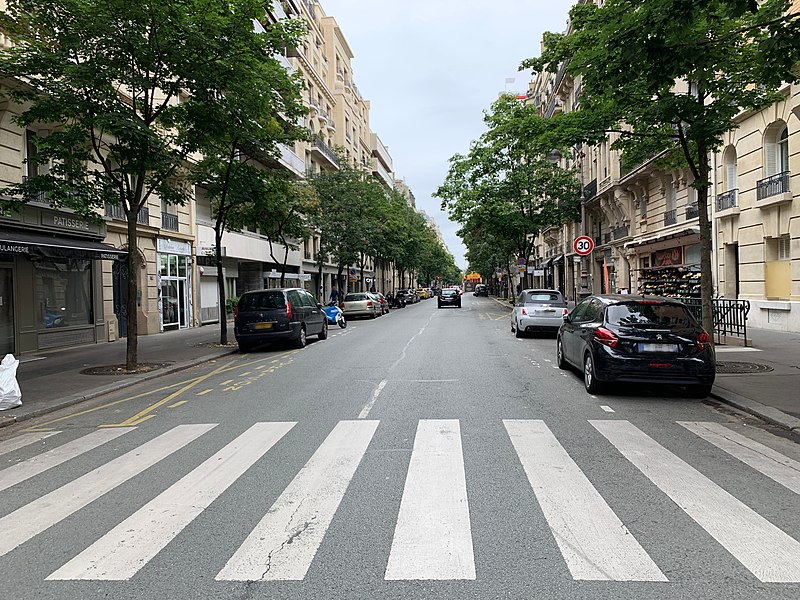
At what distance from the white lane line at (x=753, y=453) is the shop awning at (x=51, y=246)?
14.3m

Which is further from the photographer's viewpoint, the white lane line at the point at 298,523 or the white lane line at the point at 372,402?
the white lane line at the point at 372,402

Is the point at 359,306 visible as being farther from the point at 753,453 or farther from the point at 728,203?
the point at 753,453

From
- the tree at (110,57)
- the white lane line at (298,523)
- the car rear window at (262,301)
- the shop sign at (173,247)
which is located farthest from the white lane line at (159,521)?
the shop sign at (173,247)

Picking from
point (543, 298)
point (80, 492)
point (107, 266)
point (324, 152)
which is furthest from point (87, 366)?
point (324, 152)

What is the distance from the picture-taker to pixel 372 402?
855 cm

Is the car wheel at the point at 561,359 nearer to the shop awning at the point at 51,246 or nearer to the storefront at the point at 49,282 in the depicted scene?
the storefront at the point at 49,282

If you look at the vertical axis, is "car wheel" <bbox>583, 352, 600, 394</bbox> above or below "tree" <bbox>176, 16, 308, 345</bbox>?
below

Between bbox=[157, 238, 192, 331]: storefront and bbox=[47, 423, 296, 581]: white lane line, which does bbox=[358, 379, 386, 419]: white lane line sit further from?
bbox=[157, 238, 192, 331]: storefront

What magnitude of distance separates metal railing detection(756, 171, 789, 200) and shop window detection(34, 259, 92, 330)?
840 inches

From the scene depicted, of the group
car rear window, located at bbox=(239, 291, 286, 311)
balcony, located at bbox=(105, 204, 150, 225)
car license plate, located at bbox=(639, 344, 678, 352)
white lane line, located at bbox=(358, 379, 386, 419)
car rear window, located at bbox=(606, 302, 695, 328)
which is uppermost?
balcony, located at bbox=(105, 204, 150, 225)

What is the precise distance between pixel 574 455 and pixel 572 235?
43.7 meters

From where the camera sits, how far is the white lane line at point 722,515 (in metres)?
3.47

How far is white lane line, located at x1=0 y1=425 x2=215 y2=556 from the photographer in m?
4.23

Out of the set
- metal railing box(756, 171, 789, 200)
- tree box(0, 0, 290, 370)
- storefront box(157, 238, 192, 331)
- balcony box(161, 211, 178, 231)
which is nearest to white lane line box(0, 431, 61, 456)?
tree box(0, 0, 290, 370)
